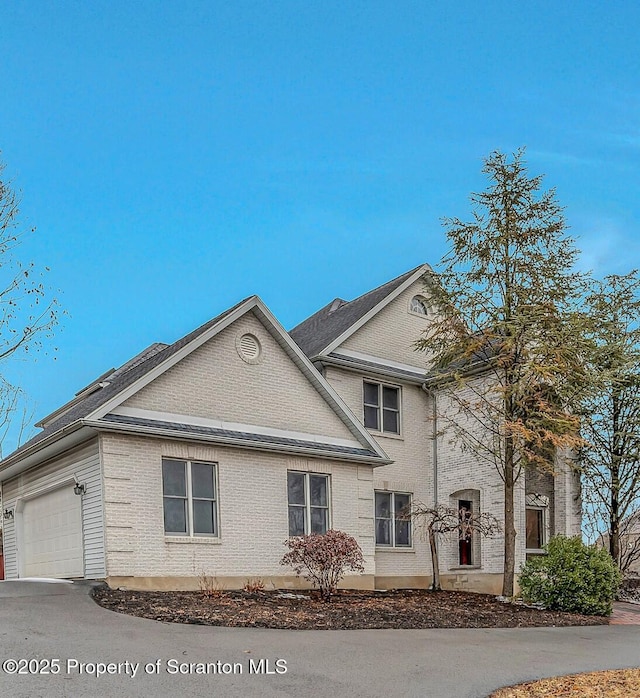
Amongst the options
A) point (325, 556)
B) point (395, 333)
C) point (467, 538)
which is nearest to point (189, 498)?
point (325, 556)

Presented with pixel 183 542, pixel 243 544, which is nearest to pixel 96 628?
pixel 183 542

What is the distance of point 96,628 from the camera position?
10422 millimetres

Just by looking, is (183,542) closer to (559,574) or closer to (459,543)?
(559,574)

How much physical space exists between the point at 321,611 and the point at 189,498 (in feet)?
12.3

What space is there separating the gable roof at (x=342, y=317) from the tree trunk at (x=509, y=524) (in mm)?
5084

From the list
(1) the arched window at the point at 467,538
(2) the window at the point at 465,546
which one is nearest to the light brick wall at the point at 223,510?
(1) the arched window at the point at 467,538

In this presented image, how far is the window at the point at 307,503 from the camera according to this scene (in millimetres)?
17703

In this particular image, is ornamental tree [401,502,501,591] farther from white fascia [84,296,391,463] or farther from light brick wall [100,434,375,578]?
white fascia [84,296,391,463]

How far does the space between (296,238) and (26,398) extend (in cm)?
1339

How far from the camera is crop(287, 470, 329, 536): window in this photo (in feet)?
58.1

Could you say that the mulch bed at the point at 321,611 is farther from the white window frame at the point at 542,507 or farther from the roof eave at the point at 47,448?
the white window frame at the point at 542,507

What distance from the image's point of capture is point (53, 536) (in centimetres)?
1694

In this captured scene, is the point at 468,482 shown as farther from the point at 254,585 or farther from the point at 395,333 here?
the point at 254,585

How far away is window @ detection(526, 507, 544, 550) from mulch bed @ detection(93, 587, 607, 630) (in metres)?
4.25
